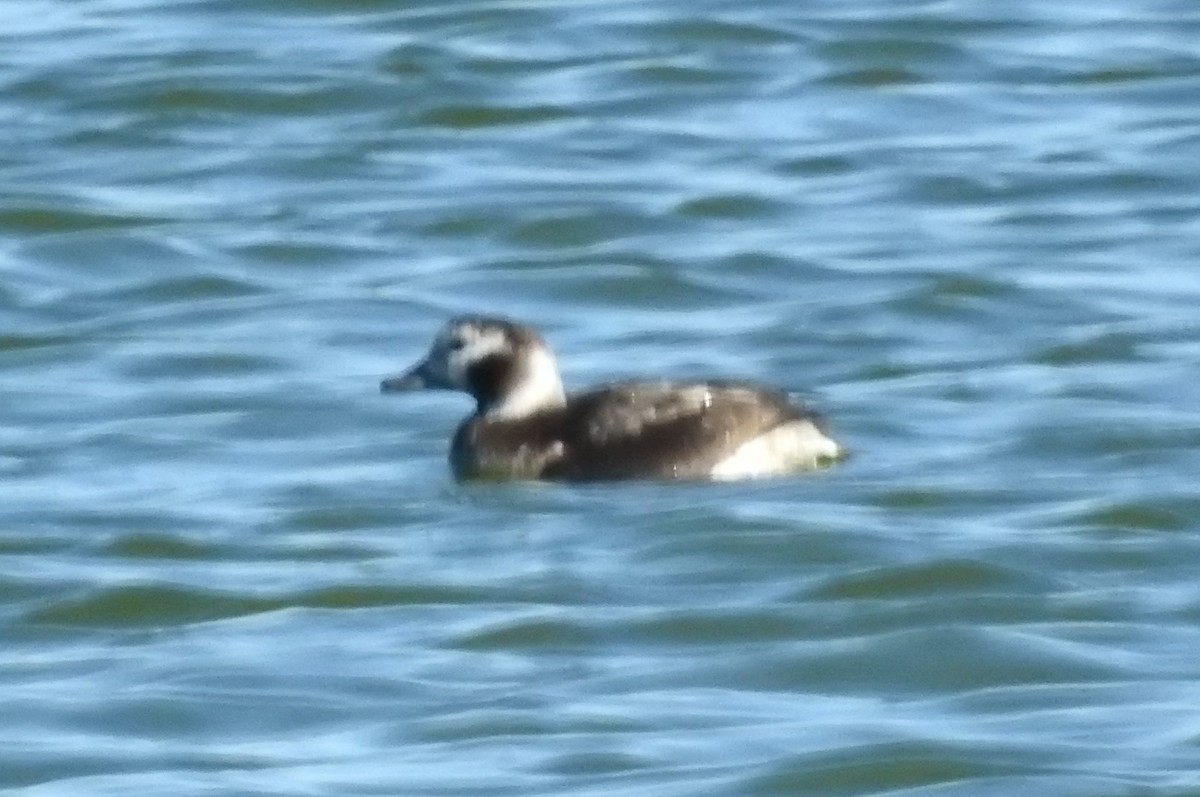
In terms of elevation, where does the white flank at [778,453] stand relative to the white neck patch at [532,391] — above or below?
below

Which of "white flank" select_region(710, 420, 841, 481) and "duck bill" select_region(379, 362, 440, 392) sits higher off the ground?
"duck bill" select_region(379, 362, 440, 392)

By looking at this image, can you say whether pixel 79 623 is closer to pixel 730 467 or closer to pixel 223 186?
pixel 730 467

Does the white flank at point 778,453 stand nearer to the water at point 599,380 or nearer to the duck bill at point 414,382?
the water at point 599,380

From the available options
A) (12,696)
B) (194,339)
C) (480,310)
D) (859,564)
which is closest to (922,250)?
(480,310)

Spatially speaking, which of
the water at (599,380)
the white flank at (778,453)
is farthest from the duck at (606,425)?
the water at (599,380)

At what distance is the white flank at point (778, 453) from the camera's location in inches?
510

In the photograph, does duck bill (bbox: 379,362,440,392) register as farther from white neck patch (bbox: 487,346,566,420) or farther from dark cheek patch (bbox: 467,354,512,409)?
white neck patch (bbox: 487,346,566,420)

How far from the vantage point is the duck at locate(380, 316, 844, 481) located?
12969mm

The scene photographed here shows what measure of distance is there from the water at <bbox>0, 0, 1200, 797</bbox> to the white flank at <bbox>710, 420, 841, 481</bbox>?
79 millimetres

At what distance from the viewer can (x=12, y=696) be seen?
34.8ft

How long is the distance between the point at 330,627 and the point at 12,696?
42.0 inches

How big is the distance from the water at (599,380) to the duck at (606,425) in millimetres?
110

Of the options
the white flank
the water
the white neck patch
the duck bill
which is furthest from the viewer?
the duck bill

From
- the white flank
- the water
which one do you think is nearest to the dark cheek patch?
the water
